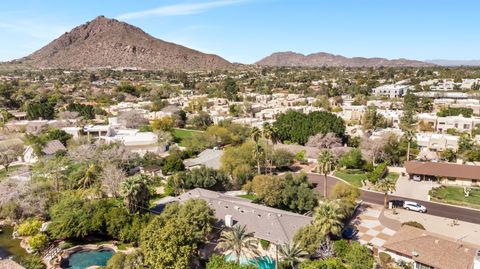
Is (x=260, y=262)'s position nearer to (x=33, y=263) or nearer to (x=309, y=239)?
(x=309, y=239)

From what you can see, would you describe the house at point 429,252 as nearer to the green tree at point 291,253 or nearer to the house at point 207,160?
the green tree at point 291,253

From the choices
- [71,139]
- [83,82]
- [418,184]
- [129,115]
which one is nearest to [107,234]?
[71,139]

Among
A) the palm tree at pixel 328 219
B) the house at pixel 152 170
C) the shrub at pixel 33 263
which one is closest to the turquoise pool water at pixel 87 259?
the shrub at pixel 33 263

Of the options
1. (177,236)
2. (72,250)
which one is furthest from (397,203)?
(72,250)

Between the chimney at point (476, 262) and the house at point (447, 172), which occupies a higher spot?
the chimney at point (476, 262)

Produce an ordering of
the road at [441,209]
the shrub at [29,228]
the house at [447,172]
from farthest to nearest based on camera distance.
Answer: the house at [447,172] < the road at [441,209] < the shrub at [29,228]

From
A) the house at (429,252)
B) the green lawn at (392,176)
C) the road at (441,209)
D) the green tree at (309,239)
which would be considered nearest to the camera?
the house at (429,252)
